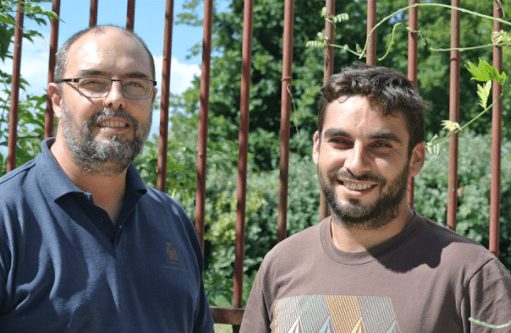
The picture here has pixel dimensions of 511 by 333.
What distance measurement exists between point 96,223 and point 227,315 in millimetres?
1005

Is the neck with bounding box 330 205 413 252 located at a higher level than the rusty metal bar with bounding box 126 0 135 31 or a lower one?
lower

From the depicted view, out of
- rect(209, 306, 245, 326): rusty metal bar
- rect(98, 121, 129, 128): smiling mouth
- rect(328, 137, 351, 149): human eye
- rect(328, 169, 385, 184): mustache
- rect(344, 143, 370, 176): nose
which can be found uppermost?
rect(98, 121, 129, 128): smiling mouth

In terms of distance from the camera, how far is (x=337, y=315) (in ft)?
5.20

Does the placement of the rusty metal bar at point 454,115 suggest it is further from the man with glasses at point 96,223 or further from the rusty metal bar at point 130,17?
the rusty metal bar at point 130,17

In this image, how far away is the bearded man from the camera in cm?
150

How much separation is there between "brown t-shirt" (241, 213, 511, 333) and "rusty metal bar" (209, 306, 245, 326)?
2.27ft

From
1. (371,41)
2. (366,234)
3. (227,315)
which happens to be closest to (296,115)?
(371,41)

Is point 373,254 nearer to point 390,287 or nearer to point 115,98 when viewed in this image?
point 390,287

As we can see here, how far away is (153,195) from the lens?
226 centimetres

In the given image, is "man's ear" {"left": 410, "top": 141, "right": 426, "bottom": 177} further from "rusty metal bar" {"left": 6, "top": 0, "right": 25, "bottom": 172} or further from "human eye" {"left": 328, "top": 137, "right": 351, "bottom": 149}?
"rusty metal bar" {"left": 6, "top": 0, "right": 25, "bottom": 172}

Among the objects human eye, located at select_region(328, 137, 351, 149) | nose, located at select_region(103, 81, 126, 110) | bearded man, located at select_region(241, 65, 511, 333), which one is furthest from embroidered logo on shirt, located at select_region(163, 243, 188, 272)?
human eye, located at select_region(328, 137, 351, 149)

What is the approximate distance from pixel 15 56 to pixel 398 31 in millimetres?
10965

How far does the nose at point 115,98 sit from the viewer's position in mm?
1912

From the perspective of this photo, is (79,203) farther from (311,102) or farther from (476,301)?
(311,102)
